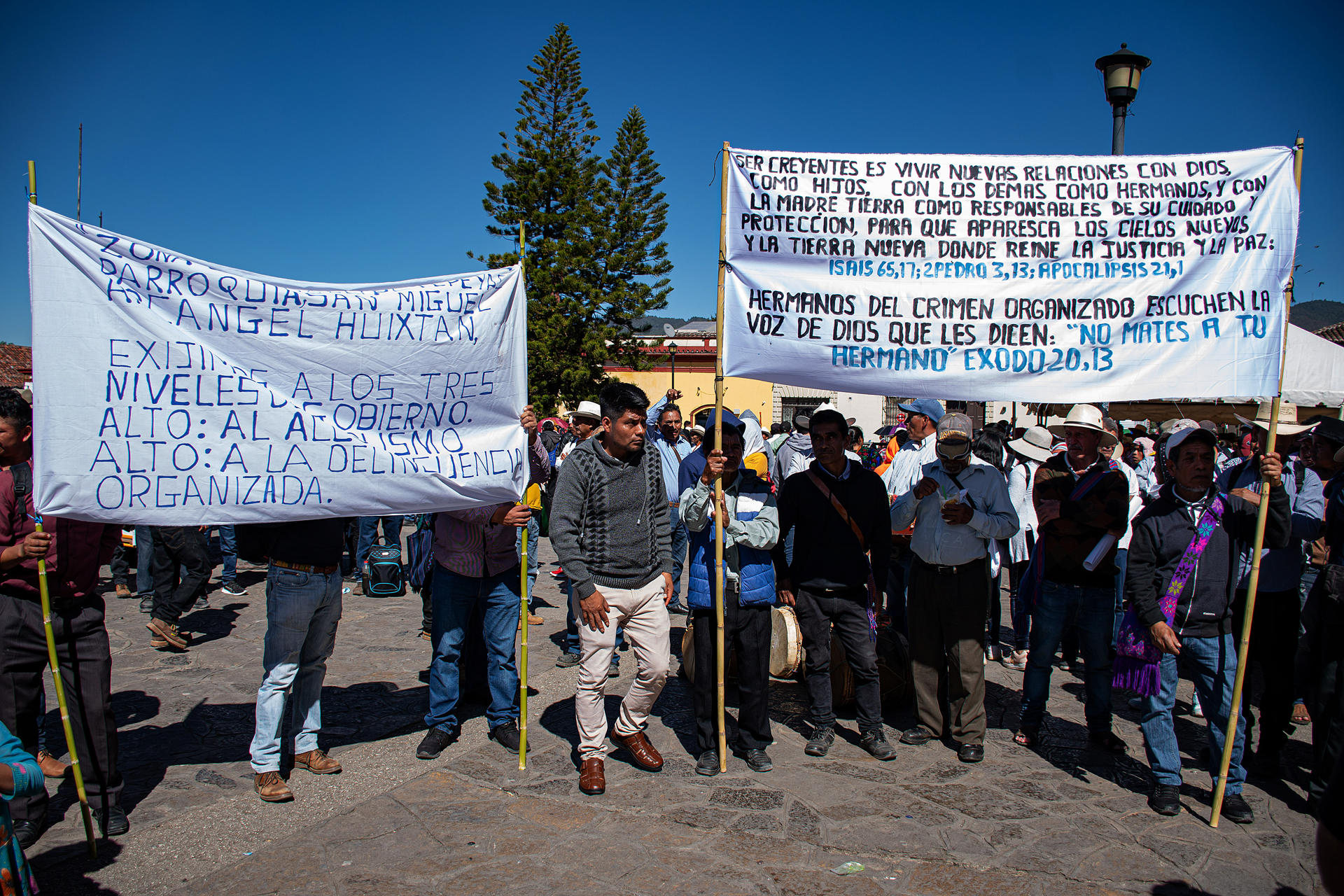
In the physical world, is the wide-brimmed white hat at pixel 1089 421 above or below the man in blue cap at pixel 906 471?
above

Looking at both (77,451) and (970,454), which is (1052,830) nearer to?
(970,454)

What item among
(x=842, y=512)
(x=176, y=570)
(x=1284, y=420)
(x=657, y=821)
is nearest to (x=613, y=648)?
(x=657, y=821)

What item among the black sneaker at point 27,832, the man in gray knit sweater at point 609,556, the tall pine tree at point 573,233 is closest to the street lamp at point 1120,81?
the man in gray knit sweater at point 609,556

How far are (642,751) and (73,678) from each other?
9.56 ft

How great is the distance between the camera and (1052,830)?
407 centimetres

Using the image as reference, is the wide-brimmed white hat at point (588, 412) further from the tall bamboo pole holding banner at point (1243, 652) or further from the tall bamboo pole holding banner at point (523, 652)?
the tall bamboo pole holding banner at point (1243, 652)

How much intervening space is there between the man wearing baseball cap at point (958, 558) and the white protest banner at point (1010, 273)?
0.63 metres

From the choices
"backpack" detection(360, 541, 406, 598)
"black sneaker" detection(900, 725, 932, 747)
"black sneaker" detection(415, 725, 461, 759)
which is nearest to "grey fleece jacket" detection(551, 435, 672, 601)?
"black sneaker" detection(415, 725, 461, 759)

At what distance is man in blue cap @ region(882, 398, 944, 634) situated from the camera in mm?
6949

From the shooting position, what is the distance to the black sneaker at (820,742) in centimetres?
494

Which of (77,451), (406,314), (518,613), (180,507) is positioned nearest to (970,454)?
(518,613)

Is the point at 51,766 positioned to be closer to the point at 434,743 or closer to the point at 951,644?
the point at 434,743

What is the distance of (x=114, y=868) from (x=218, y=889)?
59 centimetres

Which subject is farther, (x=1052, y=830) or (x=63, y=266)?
(x=1052, y=830)
